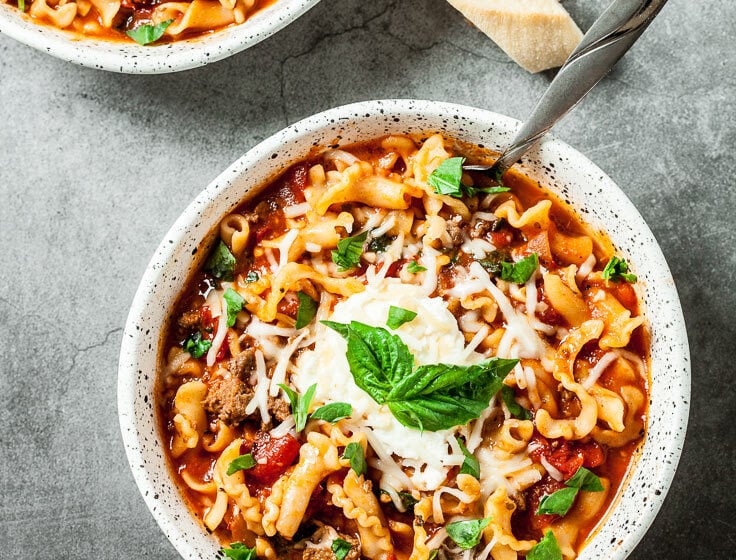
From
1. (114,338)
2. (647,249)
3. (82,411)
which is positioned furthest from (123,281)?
(647,249)

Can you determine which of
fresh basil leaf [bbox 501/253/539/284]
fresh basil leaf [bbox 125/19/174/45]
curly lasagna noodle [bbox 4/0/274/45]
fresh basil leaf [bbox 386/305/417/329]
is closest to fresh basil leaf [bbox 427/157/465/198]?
fresh basil leaf [bbox 501/253/539/284]

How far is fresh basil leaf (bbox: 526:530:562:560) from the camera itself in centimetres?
376

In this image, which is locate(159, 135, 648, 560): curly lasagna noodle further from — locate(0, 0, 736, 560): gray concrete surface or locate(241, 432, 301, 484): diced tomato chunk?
locate(0, 0, 736, 560): gray concrete surface

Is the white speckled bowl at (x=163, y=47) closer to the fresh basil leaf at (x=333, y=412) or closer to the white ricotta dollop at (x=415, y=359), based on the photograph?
the white ricotta dollop at (x=415, y=359)

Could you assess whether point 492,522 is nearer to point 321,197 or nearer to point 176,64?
point 321,197

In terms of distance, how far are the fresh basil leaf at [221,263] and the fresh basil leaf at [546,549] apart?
187cm

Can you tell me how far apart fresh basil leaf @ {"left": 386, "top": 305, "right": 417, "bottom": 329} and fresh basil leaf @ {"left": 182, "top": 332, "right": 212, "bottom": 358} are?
93cm

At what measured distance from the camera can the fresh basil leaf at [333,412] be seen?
3693mm

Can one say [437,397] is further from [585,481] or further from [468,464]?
[585,481]

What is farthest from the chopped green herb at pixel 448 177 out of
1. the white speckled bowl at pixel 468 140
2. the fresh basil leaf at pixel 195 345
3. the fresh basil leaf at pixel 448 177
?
the fresh basil leaf at pixel 195 345

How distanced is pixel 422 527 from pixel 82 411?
1.97 meters

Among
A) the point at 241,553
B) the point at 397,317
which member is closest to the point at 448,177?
the point at 397,317

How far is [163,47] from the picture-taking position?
440cm

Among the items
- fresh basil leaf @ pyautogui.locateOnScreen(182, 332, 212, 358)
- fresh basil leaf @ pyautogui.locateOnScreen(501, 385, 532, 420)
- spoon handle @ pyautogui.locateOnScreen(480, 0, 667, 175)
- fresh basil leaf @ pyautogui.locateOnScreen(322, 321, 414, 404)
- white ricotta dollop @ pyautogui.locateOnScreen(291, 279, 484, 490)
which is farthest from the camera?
fresh basil leaf @ pyautogui.locateOnScreen(182, 332, 212, 358)
